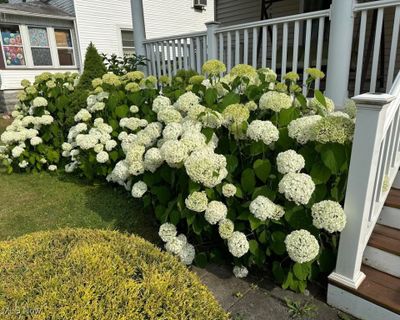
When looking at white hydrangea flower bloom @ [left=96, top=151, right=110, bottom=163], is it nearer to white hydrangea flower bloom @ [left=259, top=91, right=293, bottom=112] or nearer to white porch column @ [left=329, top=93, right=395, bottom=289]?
white hydrangea flower bloom @ [left=259, top=91, right=293, bottom=112]

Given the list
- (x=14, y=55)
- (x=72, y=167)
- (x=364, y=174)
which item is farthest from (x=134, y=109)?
(x=14, y=55)

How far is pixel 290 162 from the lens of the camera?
6.25ft

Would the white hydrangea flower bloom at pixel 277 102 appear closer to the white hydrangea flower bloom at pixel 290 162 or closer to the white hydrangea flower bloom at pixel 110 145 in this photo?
the white hydrangea flower bloom at pixel 290 162

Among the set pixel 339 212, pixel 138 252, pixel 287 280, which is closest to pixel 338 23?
pixel 339 212

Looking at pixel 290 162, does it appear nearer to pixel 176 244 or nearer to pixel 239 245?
pixel 239 245

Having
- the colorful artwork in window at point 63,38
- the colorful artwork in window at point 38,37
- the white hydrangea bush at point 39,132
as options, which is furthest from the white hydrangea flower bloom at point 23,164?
the colorful artwork in window at point 63,38

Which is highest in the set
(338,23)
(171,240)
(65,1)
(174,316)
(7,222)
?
(65,1)

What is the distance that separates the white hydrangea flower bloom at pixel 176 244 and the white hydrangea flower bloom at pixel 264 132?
3.21 feet

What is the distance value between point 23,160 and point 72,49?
31.3 ft

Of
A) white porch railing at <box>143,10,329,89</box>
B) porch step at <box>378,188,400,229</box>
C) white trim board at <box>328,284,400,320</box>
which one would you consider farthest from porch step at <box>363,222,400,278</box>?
white porch railing at <box>143,10,329,89</box>

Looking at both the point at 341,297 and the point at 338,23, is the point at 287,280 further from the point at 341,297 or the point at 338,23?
the point at 338,23

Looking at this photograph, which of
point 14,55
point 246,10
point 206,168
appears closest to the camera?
point 206,168

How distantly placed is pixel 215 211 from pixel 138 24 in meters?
4.79

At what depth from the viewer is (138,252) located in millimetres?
1474
